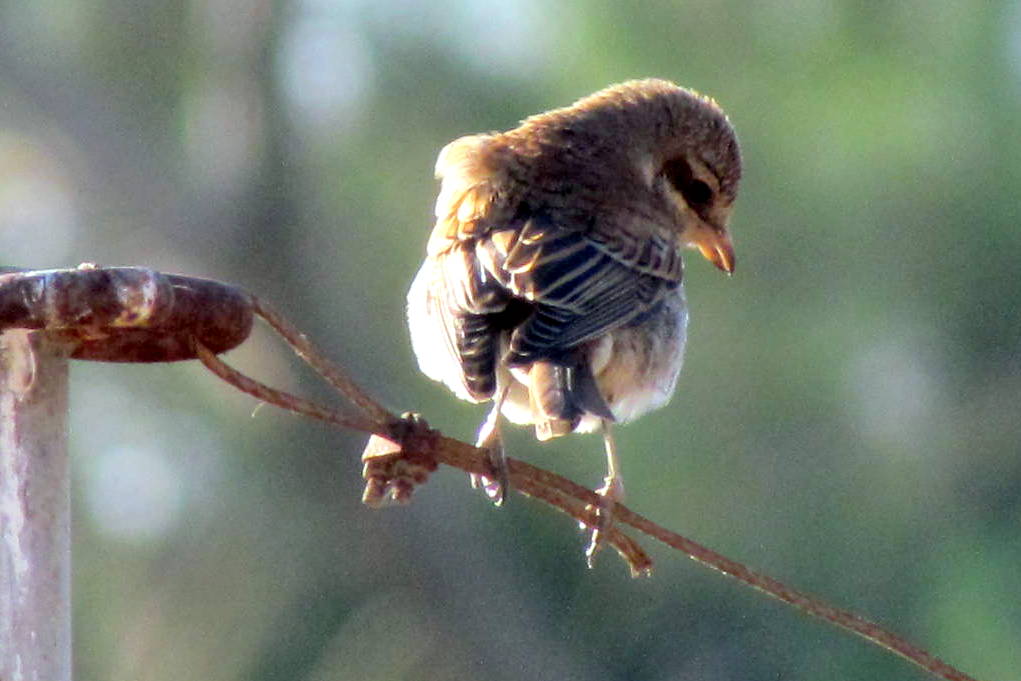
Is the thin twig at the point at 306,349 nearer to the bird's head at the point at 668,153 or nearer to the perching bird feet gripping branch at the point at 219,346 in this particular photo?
the perching bird feet gripping branch at the point at 219,346

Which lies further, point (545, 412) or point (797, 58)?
point (797, 58)

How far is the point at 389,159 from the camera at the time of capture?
647cm

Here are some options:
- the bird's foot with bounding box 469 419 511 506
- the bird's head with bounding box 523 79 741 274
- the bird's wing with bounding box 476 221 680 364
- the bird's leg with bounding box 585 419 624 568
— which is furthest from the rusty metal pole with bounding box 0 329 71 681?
the bird's head with bounding box 523 79 741 274

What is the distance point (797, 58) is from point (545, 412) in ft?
8.96

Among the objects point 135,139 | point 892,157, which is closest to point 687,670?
point 892,157

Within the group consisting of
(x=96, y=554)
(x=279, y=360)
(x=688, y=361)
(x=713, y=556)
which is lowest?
(x=96, y=554)

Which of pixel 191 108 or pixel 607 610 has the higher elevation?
pixel 191 108

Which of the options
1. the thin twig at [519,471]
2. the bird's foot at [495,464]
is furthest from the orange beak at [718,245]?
the thin twig at [519,471]

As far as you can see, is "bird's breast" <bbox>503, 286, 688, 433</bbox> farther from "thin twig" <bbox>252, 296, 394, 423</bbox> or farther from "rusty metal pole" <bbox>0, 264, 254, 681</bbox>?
"rusty metal pole" <bbox>0, 264, 254, 681</bbox>

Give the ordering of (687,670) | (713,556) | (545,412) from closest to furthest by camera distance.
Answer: (713,556)
(545,412)
(687,670)

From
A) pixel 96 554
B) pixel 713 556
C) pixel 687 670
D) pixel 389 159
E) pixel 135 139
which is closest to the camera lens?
pixel 713 556

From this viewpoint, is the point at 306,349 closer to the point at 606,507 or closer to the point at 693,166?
the point at 606,507

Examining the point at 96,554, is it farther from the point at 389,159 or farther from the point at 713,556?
the point at 713,556

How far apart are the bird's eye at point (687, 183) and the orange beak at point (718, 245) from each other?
0.26 ft
